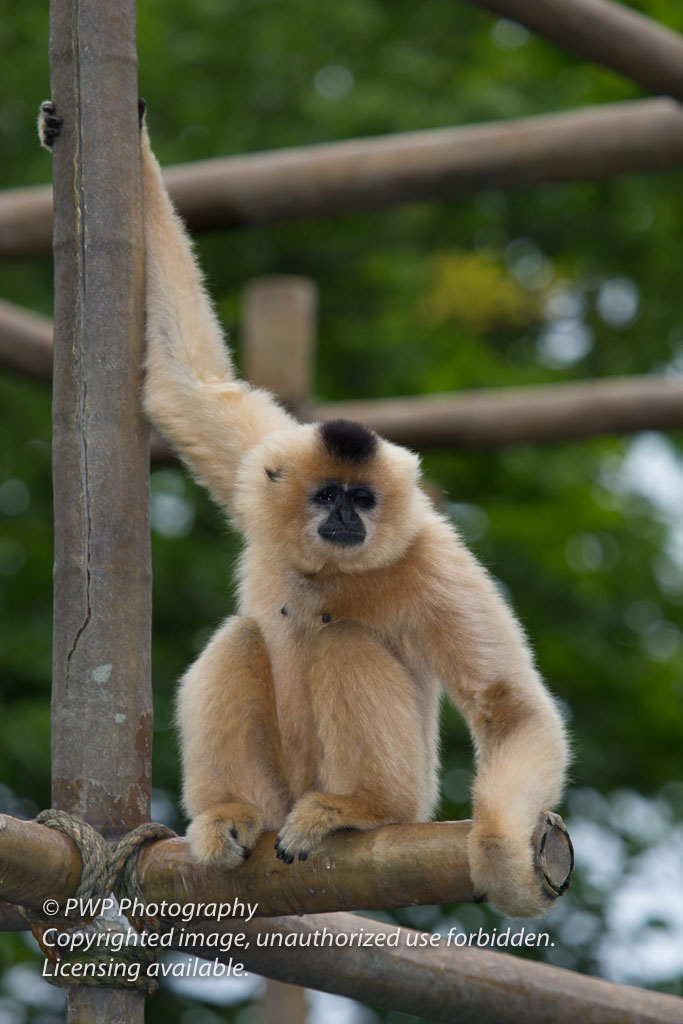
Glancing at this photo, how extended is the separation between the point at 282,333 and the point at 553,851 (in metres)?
4.70

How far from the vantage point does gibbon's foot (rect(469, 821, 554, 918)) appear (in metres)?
3.02

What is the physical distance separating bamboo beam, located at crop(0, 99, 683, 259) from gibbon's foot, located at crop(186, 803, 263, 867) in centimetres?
304

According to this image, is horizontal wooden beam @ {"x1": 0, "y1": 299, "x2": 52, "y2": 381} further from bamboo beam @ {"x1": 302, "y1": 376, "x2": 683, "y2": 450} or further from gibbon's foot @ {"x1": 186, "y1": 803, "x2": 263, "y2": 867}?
gibbon's foot @ {"x1": 186, "y1": 803, "x2": 263, "y2": 867}

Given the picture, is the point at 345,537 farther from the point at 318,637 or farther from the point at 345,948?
the point at 345,948

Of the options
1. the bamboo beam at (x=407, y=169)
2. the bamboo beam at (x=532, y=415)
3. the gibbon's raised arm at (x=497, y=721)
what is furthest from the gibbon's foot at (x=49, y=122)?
the bamboo beam at (x=532, y=415)

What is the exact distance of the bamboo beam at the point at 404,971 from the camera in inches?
136

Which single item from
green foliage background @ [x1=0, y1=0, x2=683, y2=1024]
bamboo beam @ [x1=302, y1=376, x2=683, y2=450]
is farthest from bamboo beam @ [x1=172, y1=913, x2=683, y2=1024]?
green foliage background @ [x1=0, y1=0, x2=683, y2=1024]

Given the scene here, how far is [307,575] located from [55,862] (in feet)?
3.92

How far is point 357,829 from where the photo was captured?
3539 millimetres

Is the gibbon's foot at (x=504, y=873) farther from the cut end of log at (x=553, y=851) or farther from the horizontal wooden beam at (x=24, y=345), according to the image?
the horizontal wooden beam at (x=24, y=345)

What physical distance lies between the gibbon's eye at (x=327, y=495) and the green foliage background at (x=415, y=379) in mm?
4127

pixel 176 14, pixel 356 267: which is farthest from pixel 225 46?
pixel 356 267

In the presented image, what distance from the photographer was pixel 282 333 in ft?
23.9

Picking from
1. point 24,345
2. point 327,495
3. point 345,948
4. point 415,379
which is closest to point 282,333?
point 24,345
